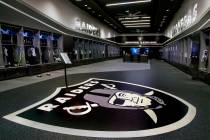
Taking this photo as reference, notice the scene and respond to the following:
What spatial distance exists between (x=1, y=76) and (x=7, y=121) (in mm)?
4669

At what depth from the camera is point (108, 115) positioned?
3.46 metres

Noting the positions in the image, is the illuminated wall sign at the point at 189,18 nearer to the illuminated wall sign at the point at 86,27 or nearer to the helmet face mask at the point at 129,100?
the helmet face mask at the point at 129,100

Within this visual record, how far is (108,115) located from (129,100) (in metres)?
1.17

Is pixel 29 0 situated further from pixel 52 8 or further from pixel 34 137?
pixel 34 137

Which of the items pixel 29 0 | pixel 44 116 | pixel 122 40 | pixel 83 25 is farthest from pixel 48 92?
pixel 122 40

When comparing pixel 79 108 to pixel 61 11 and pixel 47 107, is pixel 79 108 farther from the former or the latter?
pixel 61 11

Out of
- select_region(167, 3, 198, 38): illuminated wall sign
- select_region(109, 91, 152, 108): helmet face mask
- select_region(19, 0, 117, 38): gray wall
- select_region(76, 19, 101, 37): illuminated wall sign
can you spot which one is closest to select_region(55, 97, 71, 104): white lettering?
select_region(109, 91, 152, 108): helmet face mask

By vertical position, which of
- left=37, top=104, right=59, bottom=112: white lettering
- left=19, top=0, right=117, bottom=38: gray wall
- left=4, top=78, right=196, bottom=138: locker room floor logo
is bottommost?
left=4, top=78, right=196, bottom=138: locker room floor logo

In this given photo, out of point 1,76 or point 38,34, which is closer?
point 1,76

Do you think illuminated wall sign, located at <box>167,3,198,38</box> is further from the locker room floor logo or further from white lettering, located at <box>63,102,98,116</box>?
white lettering, located at <box>63,102,98,116</box>

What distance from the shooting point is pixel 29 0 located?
9.59 meters

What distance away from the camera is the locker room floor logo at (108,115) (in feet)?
9.30

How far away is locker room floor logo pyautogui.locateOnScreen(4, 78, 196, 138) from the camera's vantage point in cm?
284

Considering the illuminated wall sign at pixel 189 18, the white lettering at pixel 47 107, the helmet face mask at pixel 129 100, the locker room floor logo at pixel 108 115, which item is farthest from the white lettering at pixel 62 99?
the illuminated wall sign at pixel 189 18
